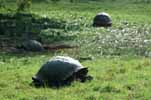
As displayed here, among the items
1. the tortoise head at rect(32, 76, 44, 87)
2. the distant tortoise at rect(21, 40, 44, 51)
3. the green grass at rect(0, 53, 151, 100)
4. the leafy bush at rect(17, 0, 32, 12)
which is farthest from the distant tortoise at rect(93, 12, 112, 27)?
the tortoise head at rect(32, 76, 44, 87)

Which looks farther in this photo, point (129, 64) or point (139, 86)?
point (129, 64)

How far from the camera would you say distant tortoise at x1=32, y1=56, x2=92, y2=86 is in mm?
13742

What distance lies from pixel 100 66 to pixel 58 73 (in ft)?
11.3

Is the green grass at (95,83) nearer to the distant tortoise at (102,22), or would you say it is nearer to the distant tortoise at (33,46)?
the distant tortoise at (33,46)

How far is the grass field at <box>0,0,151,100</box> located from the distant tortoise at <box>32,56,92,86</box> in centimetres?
27

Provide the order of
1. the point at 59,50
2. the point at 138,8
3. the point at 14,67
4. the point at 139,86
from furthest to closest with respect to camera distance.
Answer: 1. the point at 138,8
2. the point at 59,50
3. the point at 14,67
4. the point at 139,86

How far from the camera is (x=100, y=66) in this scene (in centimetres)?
1692

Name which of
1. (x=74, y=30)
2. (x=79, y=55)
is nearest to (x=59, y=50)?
(x=79, y=55)

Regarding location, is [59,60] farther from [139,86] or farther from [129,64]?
[129,64]

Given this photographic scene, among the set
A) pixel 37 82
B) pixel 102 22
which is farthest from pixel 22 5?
pixel 37 82

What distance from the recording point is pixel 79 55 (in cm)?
2038

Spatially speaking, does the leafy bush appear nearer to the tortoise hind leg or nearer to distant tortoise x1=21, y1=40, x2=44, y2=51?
distant tortoise x1=21, y1=40, x2=44, y2=51

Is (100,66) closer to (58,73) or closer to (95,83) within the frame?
(95,83)

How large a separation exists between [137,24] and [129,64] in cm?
1562
